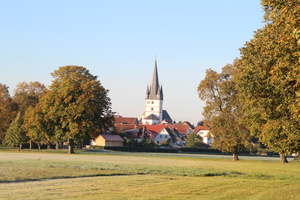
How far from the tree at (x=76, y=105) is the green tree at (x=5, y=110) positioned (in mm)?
20800

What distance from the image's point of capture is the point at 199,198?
2014 centimetres

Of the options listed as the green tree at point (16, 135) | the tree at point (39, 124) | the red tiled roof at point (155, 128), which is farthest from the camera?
the red tiled roof at point (155, 128)

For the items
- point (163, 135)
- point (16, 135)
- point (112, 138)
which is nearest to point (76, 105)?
point (16, 135)

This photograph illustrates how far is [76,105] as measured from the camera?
266 ft

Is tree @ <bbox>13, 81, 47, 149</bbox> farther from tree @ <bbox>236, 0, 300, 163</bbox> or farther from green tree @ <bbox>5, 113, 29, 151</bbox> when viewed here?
tree @ <bbox>236, 0, 300, 163</bbox>

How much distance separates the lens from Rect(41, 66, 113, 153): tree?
8075 centimetres

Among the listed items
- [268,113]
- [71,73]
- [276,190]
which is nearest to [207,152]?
[71,73]

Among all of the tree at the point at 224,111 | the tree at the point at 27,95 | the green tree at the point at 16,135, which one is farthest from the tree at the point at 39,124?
the tree at the point at 224,111

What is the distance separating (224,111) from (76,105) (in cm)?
2494

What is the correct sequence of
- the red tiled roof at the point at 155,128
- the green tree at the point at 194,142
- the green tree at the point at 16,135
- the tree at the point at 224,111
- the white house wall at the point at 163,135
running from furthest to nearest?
1. the red tiled roof at the point at 155,128
2. the white house wall at the point at 163,135
3. the green tree at the point at 194,142
4. the green tree at the point at 16,135
5. the tree at the point at 224,111

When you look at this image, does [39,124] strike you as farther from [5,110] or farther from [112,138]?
[112,138]

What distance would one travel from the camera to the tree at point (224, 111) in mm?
71500

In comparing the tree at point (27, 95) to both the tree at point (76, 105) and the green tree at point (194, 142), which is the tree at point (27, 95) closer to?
the tree at point (76, 105)

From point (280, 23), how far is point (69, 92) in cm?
6178
